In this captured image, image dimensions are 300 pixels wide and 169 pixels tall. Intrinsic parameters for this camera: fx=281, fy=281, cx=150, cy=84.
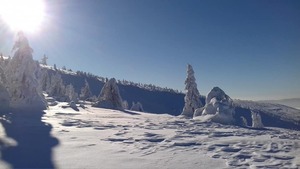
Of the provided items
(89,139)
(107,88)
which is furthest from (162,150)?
(107,88)

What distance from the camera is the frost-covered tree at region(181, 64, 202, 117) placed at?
49.1 metres

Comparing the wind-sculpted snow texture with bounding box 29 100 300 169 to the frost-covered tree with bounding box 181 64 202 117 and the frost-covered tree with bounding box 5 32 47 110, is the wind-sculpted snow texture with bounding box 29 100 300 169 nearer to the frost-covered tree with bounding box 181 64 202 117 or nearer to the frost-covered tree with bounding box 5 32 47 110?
the frost-covered tree with bounding box 5 32 47 110

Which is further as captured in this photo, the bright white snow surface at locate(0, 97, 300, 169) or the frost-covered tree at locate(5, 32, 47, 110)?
the frost-covered tree at locate(5, 32, 47, 110)

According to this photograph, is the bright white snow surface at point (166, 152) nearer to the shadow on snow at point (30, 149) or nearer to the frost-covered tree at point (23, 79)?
the shadow on snow at point (30, 149)

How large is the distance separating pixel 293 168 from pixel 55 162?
6.16m

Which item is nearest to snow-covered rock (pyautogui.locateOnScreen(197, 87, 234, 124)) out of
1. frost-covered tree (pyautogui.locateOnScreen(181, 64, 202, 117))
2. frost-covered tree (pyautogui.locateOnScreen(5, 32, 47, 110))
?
frost-covered tree (pyautogui.locateOnScreen(5, 32, 47, 110))

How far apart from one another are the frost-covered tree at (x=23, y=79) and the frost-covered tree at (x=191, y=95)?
26.3 metres

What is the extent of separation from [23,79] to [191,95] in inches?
1125

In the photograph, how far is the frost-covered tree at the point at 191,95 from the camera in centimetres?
4906

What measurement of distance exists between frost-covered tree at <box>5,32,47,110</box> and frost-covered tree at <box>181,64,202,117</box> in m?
26.3

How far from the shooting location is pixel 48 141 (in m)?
10.5

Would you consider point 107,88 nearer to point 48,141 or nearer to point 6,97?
point 6,97

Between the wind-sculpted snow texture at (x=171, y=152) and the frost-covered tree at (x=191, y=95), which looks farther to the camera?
the frost-covered tree at (x=191, y=95)

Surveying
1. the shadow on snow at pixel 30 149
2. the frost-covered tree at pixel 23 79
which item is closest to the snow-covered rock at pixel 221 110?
the shadow on snow at pixel 30 149
